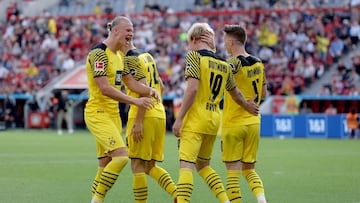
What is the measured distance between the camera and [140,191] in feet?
36.8

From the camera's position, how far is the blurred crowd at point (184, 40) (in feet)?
120

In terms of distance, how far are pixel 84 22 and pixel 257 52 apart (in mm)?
10809

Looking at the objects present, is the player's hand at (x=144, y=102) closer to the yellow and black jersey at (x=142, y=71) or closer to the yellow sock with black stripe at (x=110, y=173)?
the yellow and black jersey at (x=142, y=71)

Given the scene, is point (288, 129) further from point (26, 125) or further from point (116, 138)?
point (116, 138)

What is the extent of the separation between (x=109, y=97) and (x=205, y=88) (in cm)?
123

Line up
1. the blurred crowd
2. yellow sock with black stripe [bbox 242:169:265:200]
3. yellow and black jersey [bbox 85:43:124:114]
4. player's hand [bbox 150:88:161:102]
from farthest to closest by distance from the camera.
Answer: the blurred crowd < yellow sock with black stripe [bbox 242:169:265:200] < player's hand [bbox 150:88:161:102] < yellow and black jersey [bbox 85:43:124:114]

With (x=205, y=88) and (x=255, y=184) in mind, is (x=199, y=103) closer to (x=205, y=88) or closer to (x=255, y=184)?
(x=205, y=88)

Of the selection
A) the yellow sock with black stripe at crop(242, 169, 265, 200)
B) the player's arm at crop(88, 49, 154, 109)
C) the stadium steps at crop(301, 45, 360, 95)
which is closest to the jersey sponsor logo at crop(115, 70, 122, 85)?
the player's arm at crop(88, 49, 154, 109)

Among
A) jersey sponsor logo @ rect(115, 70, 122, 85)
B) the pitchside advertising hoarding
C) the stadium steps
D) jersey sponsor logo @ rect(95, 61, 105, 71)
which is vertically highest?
jersey sponsor logo @ rect(95, 61, 105, 71)

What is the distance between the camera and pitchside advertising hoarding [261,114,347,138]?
3253 cm

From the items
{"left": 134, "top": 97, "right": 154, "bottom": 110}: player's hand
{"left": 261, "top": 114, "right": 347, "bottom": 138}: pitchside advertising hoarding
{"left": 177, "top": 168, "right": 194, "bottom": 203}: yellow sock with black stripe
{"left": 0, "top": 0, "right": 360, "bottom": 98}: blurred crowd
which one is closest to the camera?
{"left": 177, "top": 168, "right": 194, "bottom": 203}: yellow sock with black stripe

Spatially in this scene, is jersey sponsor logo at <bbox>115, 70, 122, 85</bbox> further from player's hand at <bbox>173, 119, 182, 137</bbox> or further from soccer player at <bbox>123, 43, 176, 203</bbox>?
player's hand at <bbox>173, 119, 182, 137</bbox>

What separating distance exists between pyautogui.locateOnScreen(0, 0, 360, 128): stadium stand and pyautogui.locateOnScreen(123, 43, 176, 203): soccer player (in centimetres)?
2336

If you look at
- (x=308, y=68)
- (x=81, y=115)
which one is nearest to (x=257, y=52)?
(x=308, y=68)
